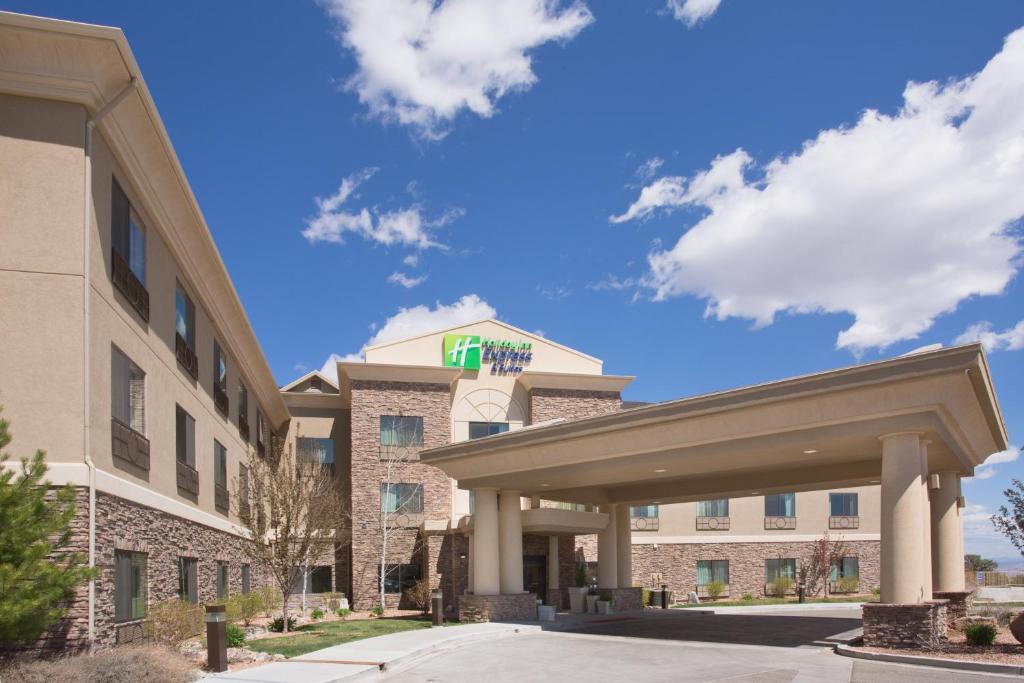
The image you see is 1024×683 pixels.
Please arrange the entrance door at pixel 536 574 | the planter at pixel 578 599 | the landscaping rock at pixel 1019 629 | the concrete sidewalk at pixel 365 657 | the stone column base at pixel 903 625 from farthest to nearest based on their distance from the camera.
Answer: the entrance door at pixel 536 574 < the planter at pixel 578 599 < the stone column base at pixel 903 625 < the landscaping rock at pixel 1019 629 < the concrete sidewalk at pixel 365 657

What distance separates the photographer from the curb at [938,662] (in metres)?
15.7

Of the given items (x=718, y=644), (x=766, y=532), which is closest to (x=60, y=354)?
(x=718, y=644)

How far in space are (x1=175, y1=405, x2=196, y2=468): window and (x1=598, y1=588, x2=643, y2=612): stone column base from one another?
17402mm

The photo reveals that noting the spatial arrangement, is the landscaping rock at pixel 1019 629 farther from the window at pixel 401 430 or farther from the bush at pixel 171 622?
the window at pixel 401 430

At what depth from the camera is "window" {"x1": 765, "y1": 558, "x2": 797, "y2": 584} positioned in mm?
48719

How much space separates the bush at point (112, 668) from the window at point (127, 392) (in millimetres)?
4596

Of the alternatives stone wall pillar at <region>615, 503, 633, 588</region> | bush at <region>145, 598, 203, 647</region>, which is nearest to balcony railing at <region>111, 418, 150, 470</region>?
bush at <region>145, 598, 203, 647</region>

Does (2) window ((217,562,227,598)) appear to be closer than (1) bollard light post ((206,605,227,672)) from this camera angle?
No

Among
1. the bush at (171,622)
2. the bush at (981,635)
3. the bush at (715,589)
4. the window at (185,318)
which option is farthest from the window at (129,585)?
the bush at (715,589)

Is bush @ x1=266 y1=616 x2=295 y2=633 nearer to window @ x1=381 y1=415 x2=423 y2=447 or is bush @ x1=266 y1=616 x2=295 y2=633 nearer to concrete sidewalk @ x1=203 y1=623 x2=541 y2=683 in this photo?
concrete sidewalk @ x1=203 y1=623 x2=541 y2=683

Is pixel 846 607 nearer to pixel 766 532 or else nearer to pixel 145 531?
pixel 766 532

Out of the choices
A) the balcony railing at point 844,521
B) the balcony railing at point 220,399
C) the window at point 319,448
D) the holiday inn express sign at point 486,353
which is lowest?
the balcony railing at point 844,521

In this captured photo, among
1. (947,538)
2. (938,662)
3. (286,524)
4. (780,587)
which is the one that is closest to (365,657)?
(286,524)

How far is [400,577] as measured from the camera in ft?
129
